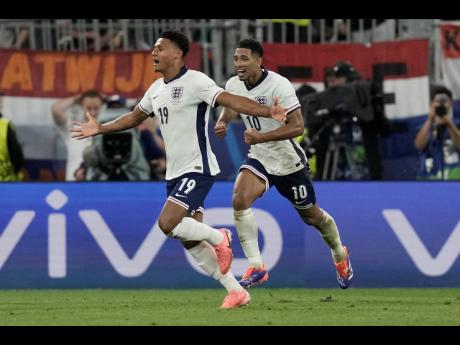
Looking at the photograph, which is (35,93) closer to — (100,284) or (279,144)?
(100,284)

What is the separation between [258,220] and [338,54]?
2277 mm

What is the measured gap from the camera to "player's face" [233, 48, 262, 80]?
478 inches

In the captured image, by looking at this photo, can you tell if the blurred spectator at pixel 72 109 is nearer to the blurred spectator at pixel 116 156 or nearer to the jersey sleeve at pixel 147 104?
the blurred spectator at pixel 116 156

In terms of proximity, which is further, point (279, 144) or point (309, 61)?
point (309, 61)

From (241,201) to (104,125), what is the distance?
1.65 m

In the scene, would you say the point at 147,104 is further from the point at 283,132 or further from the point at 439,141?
the point at 439,141

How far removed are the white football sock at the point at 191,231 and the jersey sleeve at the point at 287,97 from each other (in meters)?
1.44

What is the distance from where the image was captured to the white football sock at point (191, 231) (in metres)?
11.0

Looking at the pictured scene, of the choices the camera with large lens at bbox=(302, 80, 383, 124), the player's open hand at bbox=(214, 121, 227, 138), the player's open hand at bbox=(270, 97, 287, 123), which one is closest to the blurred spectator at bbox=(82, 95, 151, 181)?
the camera with large lens at bbox=(302, 80, 383, 124)

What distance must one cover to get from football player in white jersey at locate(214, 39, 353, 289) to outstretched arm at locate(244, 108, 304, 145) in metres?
0.27

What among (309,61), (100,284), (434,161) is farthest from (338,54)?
(100,284)

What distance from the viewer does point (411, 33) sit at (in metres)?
15.4

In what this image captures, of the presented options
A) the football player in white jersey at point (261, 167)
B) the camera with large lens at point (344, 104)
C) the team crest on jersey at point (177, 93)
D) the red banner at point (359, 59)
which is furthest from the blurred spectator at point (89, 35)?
the team crest on jersey at point (177, 93)

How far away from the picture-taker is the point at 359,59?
50.3 ft
